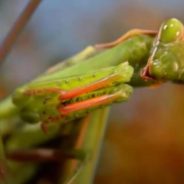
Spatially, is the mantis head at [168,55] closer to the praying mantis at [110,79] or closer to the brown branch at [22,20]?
the praying mantis at [110,79]

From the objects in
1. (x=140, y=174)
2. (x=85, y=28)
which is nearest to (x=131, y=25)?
(x=85, y=28)

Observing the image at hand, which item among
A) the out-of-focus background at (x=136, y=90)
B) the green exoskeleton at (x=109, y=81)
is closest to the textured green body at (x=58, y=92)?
the green exoskeleton at (x=109, y=81)

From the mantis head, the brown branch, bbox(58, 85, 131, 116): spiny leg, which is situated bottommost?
bbox(58, 85, 131, 116): spiny leg

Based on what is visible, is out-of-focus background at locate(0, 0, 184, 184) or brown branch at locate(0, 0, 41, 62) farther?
out-of-focus background at locate(0, 0, 184, 184)

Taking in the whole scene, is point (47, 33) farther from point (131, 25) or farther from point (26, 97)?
point (26, 97)

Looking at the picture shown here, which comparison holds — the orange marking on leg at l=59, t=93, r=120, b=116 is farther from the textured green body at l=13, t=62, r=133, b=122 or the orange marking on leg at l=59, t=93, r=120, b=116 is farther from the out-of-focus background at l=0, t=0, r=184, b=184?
the out-of-focus background at l=0, t=0, r=184, b=184

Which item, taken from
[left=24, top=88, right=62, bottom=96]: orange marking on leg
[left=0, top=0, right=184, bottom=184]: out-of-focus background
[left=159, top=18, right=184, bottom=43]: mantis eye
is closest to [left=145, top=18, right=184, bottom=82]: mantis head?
[left=159, top=18, right=184, bottom=43]: mantis eye

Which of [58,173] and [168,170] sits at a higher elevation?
[58,173]

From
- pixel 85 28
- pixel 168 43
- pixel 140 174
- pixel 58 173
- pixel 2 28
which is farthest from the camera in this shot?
pixel 85 28
